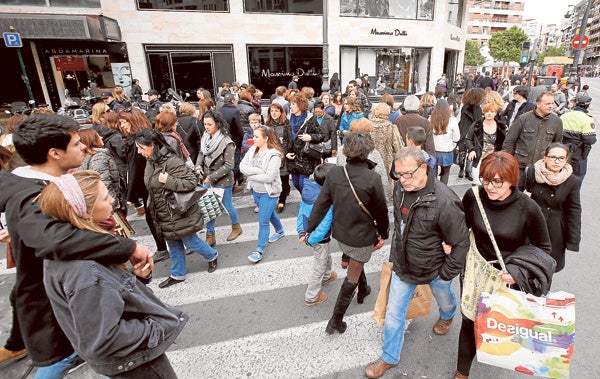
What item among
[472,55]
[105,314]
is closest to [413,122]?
[105,314]

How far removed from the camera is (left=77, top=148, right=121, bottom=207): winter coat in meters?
4.50

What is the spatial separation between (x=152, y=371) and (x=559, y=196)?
360cm

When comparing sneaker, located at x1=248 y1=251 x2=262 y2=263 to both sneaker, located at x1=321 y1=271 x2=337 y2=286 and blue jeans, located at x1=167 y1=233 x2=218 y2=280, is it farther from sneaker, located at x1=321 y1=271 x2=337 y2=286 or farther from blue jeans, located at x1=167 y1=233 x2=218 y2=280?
sneaker, located at x1=321 y1=271 x2=337 y2=286

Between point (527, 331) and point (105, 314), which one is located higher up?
point (105, 314)

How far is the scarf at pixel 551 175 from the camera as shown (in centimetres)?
310

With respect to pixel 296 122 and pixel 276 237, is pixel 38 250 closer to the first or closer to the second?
pixel 276 237

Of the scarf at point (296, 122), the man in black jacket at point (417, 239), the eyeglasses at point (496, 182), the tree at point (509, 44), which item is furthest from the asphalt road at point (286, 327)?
the tree at point (509, 44)

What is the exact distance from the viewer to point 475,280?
2.56m

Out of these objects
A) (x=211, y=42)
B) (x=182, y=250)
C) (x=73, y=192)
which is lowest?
(x=182, y=250)

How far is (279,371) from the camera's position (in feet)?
10.1

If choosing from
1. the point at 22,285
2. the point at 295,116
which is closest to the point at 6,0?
the point at 295,116

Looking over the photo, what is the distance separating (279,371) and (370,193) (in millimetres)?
1807

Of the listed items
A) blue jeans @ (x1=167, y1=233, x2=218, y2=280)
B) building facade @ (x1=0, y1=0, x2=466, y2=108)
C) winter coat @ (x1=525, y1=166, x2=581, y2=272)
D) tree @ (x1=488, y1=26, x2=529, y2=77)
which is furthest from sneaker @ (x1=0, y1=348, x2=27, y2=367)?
tree @ (x1=488, y1=26, x2=529, y2=77)

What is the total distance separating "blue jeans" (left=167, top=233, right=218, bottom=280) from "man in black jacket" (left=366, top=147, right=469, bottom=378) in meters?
2.53
